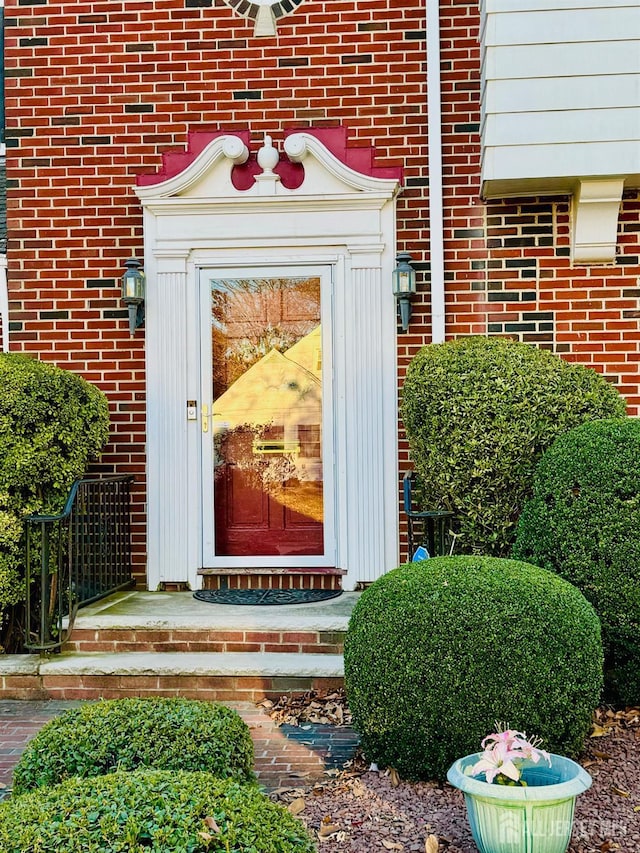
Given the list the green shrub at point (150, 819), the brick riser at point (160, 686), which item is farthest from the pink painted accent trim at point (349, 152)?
the green shrub at point (150, 819)

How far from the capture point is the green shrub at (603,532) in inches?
150

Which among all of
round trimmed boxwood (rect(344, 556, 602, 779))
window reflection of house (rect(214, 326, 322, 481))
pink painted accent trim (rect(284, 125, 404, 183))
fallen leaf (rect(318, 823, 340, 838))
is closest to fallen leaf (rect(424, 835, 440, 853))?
fallen leaf (rect(318, 823, 340, 838))

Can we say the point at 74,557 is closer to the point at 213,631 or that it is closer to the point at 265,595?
the point at 213,631

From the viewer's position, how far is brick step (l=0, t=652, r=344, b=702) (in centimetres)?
449

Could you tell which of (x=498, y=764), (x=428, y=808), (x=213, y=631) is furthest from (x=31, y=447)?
(x=498, y=764)

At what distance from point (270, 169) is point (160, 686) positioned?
333 cm

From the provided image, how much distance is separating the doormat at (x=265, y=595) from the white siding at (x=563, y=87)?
289 cm

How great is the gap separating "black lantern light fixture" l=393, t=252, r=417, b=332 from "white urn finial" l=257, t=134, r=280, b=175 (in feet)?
3.37

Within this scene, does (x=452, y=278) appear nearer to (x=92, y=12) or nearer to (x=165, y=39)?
(x=165, y=39)

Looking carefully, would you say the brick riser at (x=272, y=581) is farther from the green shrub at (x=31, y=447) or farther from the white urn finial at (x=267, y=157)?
the white urn finial at (x=267, y=157)

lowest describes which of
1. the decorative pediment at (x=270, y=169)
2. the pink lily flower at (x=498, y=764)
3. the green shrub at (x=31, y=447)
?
the pink lily flower at (x=498, y=764)

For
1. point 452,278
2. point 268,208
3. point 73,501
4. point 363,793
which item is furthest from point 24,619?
point 452,278

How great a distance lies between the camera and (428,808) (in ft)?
10.2

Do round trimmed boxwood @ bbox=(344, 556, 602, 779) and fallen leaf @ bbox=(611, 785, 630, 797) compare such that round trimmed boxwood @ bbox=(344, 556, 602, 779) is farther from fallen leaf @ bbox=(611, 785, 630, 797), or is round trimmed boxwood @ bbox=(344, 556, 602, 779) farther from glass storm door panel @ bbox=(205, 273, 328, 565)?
glass storm door panel @ bbox=(205, 273, 328, 565)
